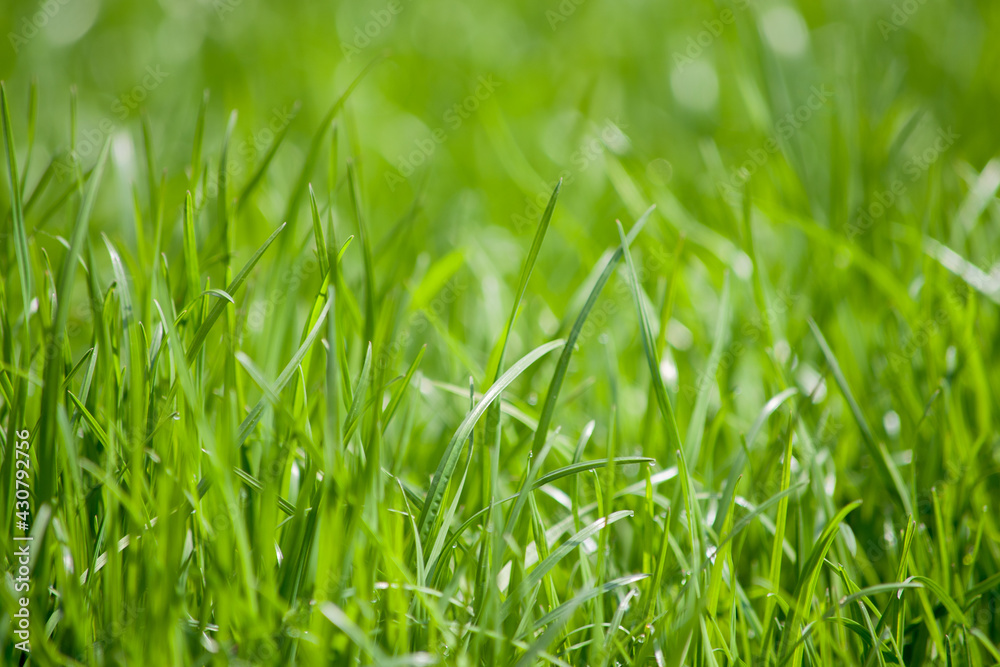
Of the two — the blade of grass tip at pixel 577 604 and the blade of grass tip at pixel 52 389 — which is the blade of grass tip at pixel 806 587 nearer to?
the blade of grass tip at pixel 577 604

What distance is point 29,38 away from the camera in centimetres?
217

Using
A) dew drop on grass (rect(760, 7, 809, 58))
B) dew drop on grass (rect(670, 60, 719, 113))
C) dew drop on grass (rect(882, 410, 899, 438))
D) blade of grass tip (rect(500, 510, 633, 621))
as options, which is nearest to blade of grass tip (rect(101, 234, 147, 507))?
blade of grass tip (rect(500, 510, 633, 621))

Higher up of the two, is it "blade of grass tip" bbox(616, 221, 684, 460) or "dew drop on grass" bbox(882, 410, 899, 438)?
"blade of grass tip" bbox(616, 221, 684, 460)

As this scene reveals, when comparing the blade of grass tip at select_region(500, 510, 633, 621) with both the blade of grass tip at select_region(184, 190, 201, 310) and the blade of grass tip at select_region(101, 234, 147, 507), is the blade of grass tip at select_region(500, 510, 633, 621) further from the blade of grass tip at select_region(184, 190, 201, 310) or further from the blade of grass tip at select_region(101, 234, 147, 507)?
the blade of grass tip at select_region(184, 190, 201, 310)

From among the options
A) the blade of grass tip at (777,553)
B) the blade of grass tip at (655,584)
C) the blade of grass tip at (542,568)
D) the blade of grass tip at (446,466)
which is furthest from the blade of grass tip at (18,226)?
the blade of grass tip at (777,553)

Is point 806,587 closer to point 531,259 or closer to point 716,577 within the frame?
point 716,577

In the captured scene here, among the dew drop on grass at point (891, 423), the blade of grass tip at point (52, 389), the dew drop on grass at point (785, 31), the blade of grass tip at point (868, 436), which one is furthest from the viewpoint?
the dew drop on grass at point (785, 31)

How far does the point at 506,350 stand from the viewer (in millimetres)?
1124

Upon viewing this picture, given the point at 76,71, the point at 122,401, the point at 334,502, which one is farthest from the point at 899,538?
the point at 76,71

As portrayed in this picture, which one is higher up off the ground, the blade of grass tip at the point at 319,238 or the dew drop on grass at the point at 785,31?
the dew drop on grass at the point at 785,31

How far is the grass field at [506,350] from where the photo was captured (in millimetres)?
702

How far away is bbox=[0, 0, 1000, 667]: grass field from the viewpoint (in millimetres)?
702

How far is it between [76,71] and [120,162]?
1.22m

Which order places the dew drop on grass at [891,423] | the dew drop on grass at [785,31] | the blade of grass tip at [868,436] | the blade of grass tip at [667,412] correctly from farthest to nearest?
the dew drop on grass at [785,31], the dew drop on grass at [891,423], the blade of grass tip at [868,436], the blade of grass tip at [667,412]
